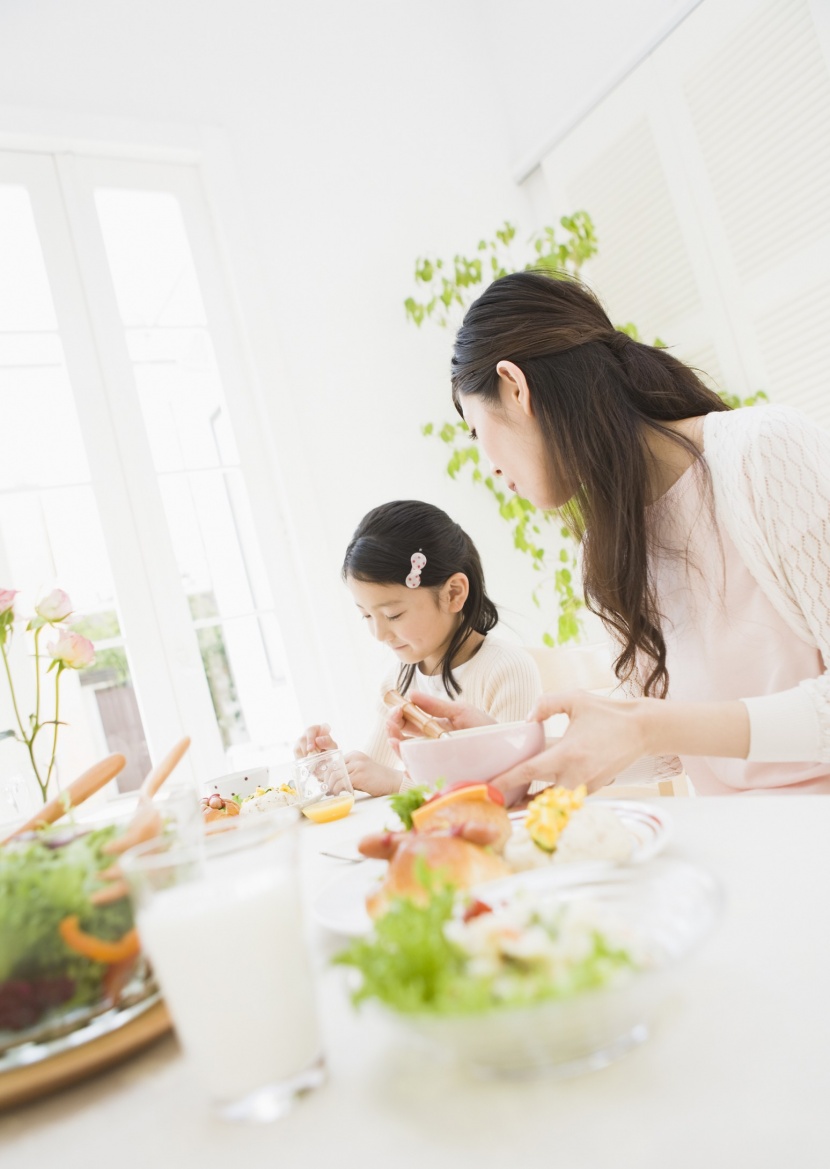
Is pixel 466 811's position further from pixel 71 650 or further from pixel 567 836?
pixel 71 650

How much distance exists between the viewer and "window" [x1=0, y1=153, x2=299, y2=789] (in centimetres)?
275

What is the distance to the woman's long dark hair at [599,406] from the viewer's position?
1.31 m

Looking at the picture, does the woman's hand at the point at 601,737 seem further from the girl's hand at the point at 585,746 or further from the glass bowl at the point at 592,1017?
the glass bowl at the point at 592,1017

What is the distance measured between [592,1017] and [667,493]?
1.04 meters

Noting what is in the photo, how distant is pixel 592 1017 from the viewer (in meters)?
0.38

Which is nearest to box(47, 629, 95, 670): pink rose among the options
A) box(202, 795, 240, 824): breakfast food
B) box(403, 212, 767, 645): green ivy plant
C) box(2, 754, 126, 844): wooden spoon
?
box(202, 795, 240, 824): breakfast food

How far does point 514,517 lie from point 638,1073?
284 centimetres

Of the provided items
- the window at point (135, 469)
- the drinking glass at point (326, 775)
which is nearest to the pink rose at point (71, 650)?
the drinking glass at point (326, 775)

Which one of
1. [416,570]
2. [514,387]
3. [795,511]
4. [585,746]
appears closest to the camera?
[585,746]

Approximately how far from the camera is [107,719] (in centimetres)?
276

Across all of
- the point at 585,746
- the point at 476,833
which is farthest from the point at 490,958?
the point at 585,746

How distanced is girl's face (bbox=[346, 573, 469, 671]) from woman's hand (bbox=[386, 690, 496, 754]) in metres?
0.88

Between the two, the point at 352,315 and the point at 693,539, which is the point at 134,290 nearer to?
the point at 352,315

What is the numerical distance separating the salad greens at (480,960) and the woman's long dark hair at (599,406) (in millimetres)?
931
